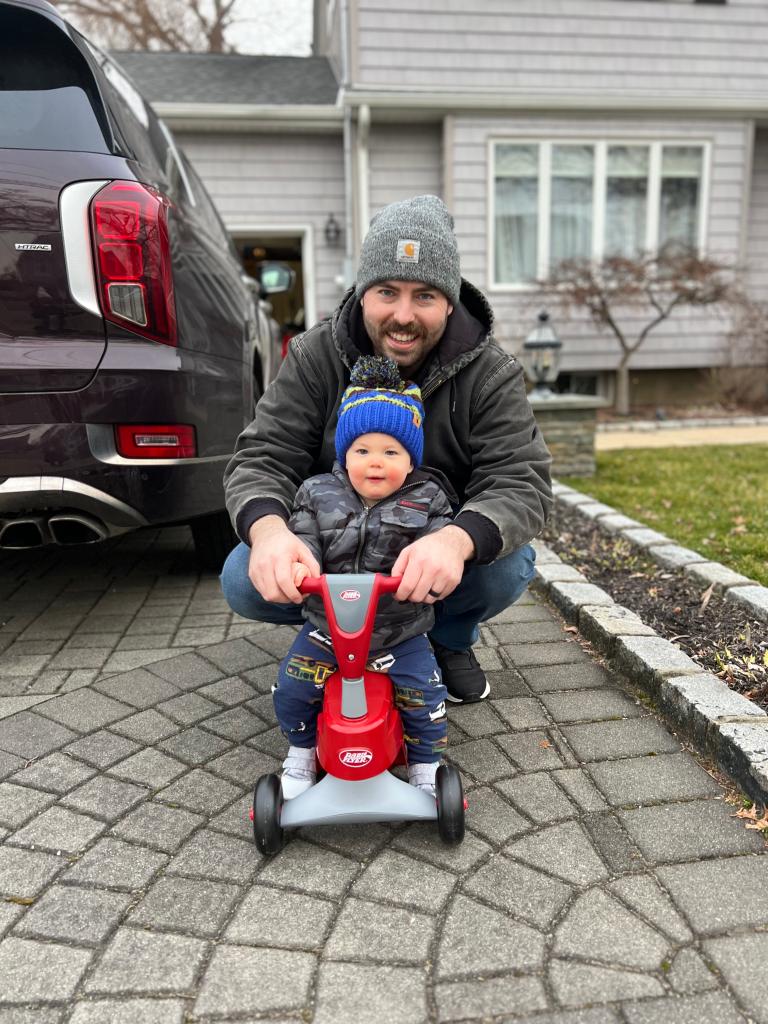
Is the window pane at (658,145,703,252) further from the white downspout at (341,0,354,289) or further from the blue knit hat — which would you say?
the blue knit hat

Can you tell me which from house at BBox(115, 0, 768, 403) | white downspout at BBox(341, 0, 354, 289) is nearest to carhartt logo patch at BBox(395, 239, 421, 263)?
white downspout at BBox(341, 0, 354, 289)

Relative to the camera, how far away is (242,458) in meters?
2.24

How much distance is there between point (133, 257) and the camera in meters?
2.53

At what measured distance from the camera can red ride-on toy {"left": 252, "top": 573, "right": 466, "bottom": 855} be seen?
1760 mm

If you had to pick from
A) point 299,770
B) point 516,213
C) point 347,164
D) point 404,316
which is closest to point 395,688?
point 299,770

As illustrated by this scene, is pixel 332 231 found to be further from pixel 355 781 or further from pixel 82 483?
pixel 355 781

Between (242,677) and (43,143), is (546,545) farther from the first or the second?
(43,143)

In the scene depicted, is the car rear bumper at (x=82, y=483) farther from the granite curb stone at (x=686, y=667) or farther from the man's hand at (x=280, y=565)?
the granite curb stone at (x=686, y=667)

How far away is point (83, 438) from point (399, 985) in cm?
188

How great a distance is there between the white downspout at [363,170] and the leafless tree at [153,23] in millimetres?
9266

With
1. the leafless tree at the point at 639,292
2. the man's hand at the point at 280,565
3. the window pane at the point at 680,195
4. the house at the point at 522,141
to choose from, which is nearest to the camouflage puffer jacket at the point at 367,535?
the man's hand at the point at 280,565

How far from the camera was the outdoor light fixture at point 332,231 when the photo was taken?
9727 mm

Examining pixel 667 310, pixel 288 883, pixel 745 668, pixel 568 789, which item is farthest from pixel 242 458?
pixel 667 310

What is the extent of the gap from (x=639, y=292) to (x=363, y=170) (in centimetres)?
364
